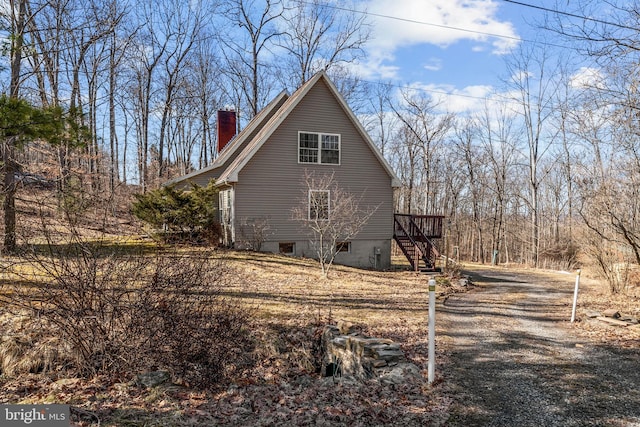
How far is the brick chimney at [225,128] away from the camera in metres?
24.3

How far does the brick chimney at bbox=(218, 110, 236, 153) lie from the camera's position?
955 inches

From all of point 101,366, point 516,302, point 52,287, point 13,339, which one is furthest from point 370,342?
point 516,302

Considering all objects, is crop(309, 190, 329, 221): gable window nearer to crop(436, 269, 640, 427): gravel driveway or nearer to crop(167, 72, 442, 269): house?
crop(167, 72, 442, 269): house

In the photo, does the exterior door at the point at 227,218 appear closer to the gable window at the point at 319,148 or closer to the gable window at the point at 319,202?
the gable window at the point at 319,202

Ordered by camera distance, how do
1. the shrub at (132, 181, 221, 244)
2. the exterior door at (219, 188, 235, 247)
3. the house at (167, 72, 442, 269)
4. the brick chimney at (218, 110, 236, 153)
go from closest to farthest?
the shrub at (132, 181, 221, 244) < the house at (167, 72, 442, 269) < the exterior door at (219, 188, 235, 247) < the brick chimney at (218, 110, 236, 153)

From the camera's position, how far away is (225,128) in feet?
80.4

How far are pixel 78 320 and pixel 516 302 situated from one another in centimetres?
1074

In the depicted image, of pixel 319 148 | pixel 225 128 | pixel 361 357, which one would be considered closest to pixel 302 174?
pixel 319 148

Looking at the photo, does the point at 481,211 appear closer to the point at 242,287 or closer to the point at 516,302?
the point at 516,302

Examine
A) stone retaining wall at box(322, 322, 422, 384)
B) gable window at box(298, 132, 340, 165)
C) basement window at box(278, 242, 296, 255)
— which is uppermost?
gable window at box(298, 132, 340, 165)

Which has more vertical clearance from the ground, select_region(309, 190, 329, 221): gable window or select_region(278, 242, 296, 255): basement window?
select_region(309, 190, 329, 221): gable window

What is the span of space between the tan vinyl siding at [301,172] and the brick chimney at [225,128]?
8.76 m

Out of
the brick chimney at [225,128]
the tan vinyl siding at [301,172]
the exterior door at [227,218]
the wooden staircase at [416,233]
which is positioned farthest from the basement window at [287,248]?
the brick chimney at [225,128]

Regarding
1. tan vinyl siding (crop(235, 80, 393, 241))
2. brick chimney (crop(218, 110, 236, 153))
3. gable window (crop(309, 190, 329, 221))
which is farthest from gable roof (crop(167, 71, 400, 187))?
brick chimney (crop(218, 110, 236, 153))
